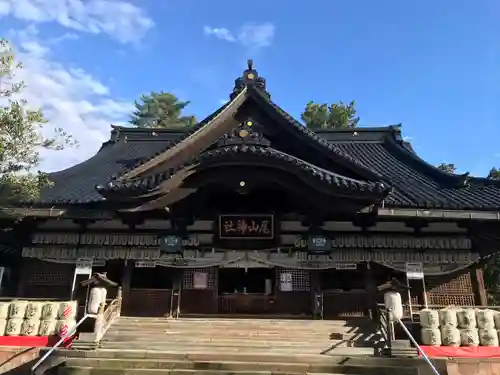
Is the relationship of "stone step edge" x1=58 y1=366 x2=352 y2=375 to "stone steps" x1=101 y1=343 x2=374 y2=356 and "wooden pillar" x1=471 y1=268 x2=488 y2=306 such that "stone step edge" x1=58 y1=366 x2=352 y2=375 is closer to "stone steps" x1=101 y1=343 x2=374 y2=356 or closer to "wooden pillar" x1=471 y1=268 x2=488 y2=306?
"stone steps" x1=101 y1=343 x2=374 y2=356

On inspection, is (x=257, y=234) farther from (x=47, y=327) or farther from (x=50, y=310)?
(x=47, y=327)

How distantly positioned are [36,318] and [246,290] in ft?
20.8

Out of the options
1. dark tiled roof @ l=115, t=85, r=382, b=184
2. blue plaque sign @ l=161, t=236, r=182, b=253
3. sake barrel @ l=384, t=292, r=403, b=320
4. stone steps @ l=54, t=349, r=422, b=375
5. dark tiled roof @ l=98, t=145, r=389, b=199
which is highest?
dark tiled roof @ l=115, t=85, r=382, b=184

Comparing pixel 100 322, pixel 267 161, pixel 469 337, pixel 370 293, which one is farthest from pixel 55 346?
pixel 469 337

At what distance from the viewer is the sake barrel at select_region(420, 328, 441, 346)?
32.7 feet

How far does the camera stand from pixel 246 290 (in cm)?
1391

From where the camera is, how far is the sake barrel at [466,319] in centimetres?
1013

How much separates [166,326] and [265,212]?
4.30 m

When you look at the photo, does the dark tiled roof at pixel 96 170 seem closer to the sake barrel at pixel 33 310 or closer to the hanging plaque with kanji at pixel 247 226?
the sake barrel at pixel 33 310

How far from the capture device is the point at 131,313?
12391 mm

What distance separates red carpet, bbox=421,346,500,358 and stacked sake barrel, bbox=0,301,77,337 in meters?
8.95

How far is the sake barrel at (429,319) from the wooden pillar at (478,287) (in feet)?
10.7

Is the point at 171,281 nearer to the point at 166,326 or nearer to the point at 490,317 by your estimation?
the point at 166,326

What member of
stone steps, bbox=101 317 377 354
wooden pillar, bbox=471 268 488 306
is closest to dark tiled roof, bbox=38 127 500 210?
wooden pillar, bbox=471 268 488 306
